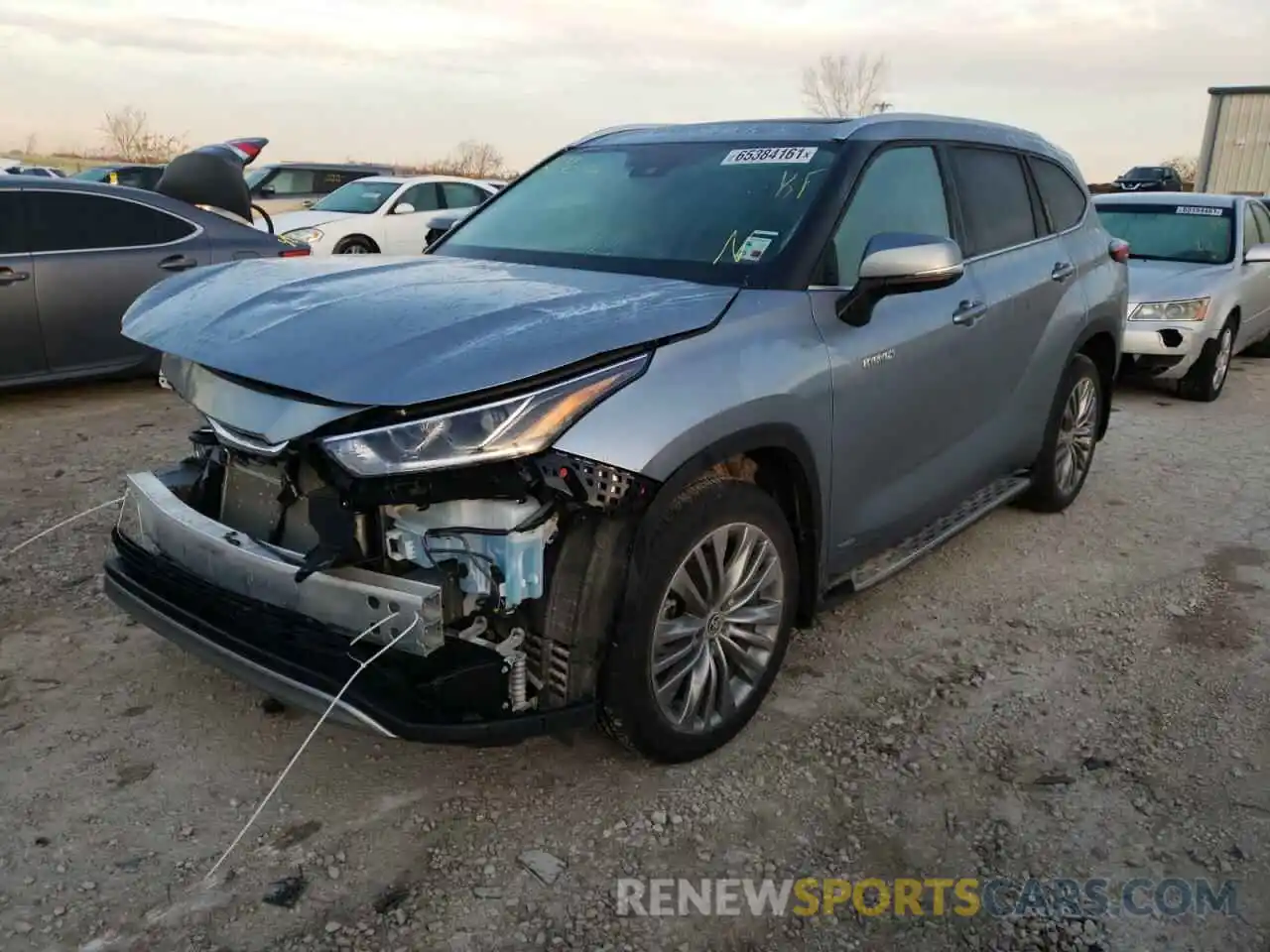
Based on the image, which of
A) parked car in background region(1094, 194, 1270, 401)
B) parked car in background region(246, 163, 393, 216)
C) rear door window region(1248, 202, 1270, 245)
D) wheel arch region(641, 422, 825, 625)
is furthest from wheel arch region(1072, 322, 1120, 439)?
parked car in background region(246, 163, 393, 216)

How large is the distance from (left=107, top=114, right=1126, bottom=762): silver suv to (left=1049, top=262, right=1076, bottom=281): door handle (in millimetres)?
749

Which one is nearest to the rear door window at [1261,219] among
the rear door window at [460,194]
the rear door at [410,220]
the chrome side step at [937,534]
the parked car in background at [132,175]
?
the chrome side step at [937,534]

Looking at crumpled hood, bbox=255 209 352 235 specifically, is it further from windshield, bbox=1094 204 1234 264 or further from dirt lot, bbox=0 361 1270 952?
dirt lot, bbox=0 361 1270 952

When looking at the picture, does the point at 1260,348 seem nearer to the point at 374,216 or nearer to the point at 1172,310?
the point at 1172,310

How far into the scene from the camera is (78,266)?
22.4 feet

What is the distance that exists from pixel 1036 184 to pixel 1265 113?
19.5m

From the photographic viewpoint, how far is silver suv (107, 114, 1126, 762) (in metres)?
2.40

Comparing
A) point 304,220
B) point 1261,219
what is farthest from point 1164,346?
point 304,220

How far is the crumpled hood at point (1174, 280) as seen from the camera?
27.2 ft

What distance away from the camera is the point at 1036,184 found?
4.77 meters

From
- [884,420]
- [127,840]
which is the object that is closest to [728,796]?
[884,420]

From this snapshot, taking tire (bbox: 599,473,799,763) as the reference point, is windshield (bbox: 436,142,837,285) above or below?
above

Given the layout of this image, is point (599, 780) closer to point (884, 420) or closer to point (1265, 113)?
point (884, 420)

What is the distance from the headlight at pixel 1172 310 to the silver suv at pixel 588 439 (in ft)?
16.4
